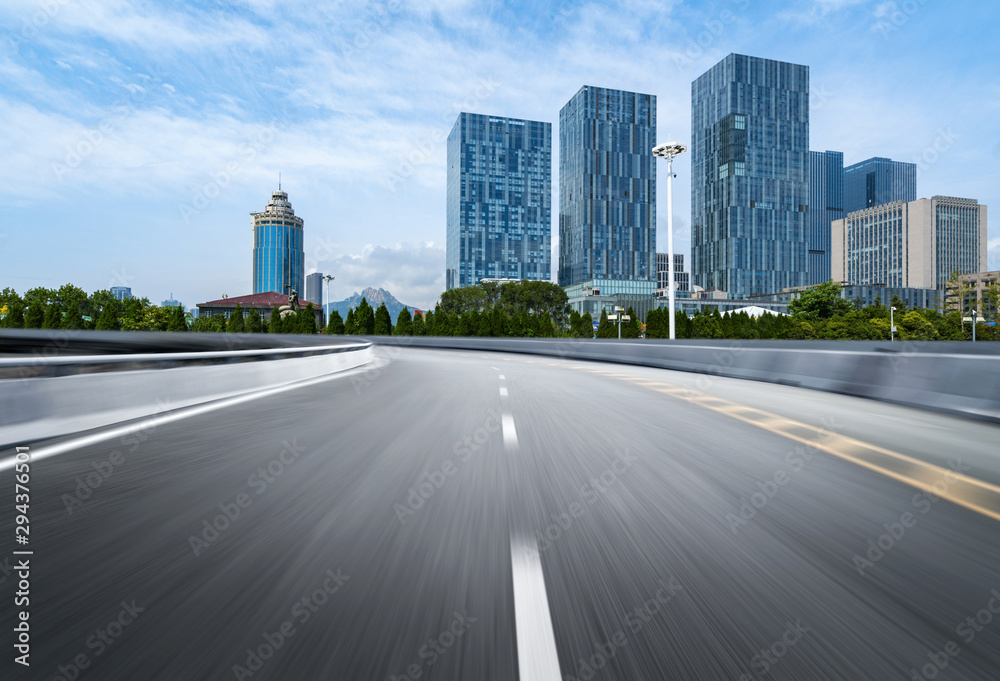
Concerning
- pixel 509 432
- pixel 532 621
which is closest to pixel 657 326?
pixel 509 432

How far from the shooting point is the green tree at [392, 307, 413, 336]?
102 metres

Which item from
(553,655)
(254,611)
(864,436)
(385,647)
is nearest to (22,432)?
(254,611)

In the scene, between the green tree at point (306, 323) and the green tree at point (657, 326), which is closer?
the green tree at point (657, 326)

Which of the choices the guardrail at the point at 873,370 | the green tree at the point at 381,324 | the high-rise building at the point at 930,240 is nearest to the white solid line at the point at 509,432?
the guardrail at the point at 873,370

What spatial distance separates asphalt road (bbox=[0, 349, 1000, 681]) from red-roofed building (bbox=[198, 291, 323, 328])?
15966 centimetres

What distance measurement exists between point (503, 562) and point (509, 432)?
4663 millimetres

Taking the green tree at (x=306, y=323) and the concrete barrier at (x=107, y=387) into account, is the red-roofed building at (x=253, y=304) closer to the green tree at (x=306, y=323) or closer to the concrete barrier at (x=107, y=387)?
the green tree at (x=306, y=323)

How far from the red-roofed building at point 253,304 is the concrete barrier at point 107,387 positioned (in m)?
152

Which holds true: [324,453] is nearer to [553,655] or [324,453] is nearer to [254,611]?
[254,611]

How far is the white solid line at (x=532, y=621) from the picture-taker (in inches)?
96.1

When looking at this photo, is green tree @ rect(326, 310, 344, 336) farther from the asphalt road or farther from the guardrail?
the asphalt road

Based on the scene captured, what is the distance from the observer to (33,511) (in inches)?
171

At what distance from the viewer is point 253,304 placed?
172 m

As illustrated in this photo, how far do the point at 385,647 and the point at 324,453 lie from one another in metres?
4.35
